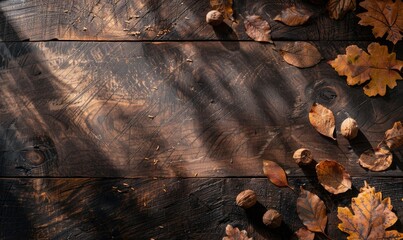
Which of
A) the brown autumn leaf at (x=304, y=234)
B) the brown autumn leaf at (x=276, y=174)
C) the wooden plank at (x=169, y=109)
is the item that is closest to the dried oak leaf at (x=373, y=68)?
the wooden plank at (x=169, y=109)

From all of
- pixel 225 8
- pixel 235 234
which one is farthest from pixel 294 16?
pixel 235 234

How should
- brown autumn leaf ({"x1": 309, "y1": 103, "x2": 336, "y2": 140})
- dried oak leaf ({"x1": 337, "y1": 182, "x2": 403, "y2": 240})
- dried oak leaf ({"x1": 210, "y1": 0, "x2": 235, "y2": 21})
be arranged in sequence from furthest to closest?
→ 1. dried oak leaf ({"x1": 210, "y1": 0, "x2": 235, "y2": 21})
2. brown autumn leaf ({"x1": 309, "y1": 103, "x2": 336, "y2": 140})
3. dried oak leaf ({"x1": 337, "y1": 182, "x2": 403, "y2": 240})

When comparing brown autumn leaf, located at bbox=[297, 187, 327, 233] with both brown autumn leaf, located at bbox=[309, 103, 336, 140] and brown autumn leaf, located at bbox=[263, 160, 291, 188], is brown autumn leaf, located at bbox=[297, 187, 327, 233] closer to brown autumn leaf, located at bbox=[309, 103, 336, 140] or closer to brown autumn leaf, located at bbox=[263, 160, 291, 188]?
brown autumn leaf, located at bbox=[263, 160, 291, 188]

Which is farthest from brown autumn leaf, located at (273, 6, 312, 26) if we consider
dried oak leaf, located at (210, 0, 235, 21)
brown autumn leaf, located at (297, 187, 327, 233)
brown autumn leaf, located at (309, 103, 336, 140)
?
brown autumn leaf, located at (297, 187, 327, 233)

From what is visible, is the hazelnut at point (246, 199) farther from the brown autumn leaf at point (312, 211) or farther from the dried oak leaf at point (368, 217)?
the dried oak leaf at point (368, 217)

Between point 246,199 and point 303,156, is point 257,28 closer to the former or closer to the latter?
point 303,156
